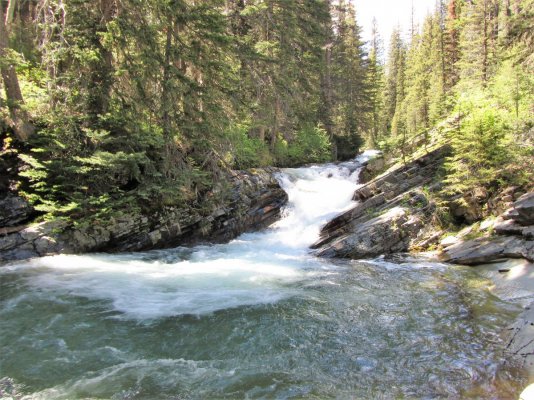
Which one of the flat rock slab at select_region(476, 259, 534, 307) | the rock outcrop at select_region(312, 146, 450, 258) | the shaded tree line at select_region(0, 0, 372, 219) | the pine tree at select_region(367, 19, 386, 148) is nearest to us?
the flat rock slab at select_region(476, 259, 534, 307)

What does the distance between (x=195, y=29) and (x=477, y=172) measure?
10114mm

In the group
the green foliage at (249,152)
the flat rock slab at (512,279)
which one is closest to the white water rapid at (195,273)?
the green foliage at (249,152)

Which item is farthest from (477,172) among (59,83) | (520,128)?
(59,83)

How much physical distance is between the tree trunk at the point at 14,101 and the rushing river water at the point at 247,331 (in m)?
3.85

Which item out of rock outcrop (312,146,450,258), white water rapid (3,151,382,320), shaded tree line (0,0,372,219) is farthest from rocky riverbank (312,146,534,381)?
shaded tree line (0,0,372,219)

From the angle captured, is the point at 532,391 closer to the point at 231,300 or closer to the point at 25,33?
the point at 231,300

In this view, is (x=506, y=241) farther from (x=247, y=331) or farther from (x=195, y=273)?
(x=195, y=273)

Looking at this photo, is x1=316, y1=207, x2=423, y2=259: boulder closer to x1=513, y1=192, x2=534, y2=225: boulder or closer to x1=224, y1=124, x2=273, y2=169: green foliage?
x1=513, y1=192, x2=534, y2=225: boulder

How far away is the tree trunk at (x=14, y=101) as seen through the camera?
10.6 meters

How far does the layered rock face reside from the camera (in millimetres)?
10383

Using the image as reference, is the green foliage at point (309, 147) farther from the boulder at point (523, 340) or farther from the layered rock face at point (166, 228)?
the boulder at point (523, 340)

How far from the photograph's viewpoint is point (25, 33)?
569 inches

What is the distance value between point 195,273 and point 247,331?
396 centimetres

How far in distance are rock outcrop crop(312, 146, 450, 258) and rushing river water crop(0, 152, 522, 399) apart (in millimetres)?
1380
